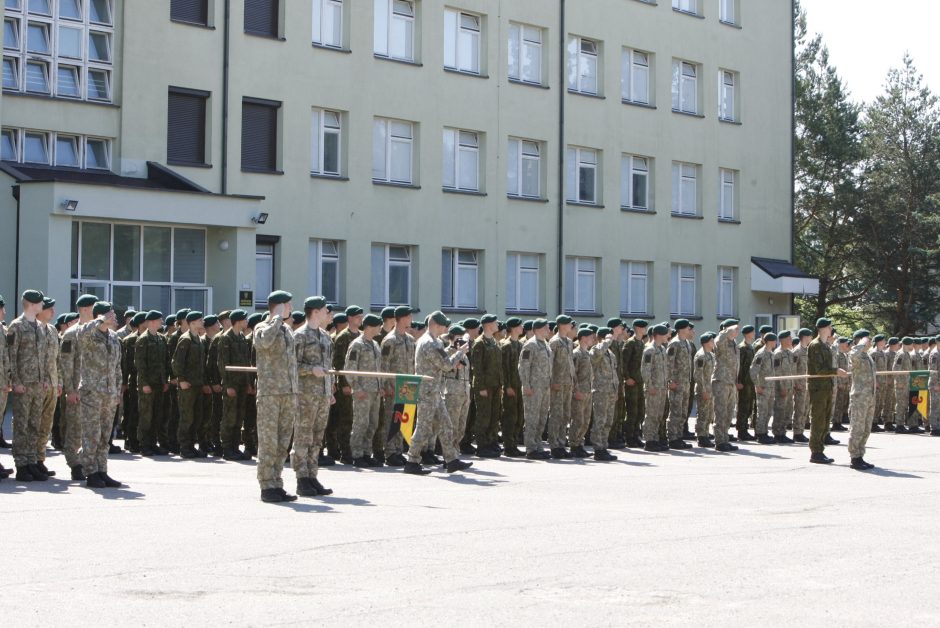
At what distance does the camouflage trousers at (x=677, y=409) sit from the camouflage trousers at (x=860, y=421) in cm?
446

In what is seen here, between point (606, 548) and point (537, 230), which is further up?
point (537, 230)

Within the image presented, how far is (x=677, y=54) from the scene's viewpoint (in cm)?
4253

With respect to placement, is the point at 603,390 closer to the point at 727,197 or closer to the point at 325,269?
the point at 325,269

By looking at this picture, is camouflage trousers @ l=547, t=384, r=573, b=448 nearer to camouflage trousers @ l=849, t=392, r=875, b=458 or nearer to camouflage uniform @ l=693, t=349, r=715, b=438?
camouflage uniform @ l=693, t=349, r=715, b=438

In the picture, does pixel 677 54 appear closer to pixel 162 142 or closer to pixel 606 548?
pixel 162 142

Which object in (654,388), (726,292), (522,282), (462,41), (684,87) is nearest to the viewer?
(654,388)

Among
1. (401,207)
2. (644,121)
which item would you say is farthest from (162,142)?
(644,121)

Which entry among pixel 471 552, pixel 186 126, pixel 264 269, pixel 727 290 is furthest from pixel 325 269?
pixel 471 552

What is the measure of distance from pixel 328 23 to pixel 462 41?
4.41m

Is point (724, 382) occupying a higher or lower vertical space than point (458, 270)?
lower

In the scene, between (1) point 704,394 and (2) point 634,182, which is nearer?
(1) point 704,394

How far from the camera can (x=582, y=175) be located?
39938mm

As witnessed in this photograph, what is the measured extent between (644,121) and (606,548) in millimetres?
32360

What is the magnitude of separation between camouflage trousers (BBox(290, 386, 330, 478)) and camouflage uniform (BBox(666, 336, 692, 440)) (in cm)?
970
